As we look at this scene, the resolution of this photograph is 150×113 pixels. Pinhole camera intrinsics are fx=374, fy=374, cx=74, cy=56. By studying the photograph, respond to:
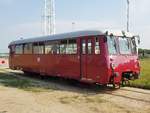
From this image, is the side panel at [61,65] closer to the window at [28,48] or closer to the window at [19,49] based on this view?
the window at [28,48]

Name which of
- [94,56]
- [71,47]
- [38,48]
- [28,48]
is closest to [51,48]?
[38,48]

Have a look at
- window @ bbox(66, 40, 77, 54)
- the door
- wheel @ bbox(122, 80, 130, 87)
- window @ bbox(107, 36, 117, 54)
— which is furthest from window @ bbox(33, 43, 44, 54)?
window @ bbox(107, 36, 117, 54)

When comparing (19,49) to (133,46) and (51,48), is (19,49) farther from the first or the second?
(133,46)

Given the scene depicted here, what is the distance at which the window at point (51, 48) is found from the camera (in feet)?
70.8

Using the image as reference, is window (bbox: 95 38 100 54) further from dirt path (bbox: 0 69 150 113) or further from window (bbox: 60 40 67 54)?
window (bbox: 60 40 67 54)

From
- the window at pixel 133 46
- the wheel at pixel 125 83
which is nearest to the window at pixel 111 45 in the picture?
the window at pixel 133 46

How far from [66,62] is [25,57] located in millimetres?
7108

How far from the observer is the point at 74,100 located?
579 inches

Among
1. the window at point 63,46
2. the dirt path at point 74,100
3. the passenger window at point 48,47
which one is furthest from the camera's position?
the passenger window at point 48,47

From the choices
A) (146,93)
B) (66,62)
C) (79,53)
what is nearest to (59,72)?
(66,62)

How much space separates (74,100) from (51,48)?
8.05 m

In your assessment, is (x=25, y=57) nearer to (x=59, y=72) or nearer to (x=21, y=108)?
(x=59, y=72)

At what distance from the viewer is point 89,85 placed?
2005cm

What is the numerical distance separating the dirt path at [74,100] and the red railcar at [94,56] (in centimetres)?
79
